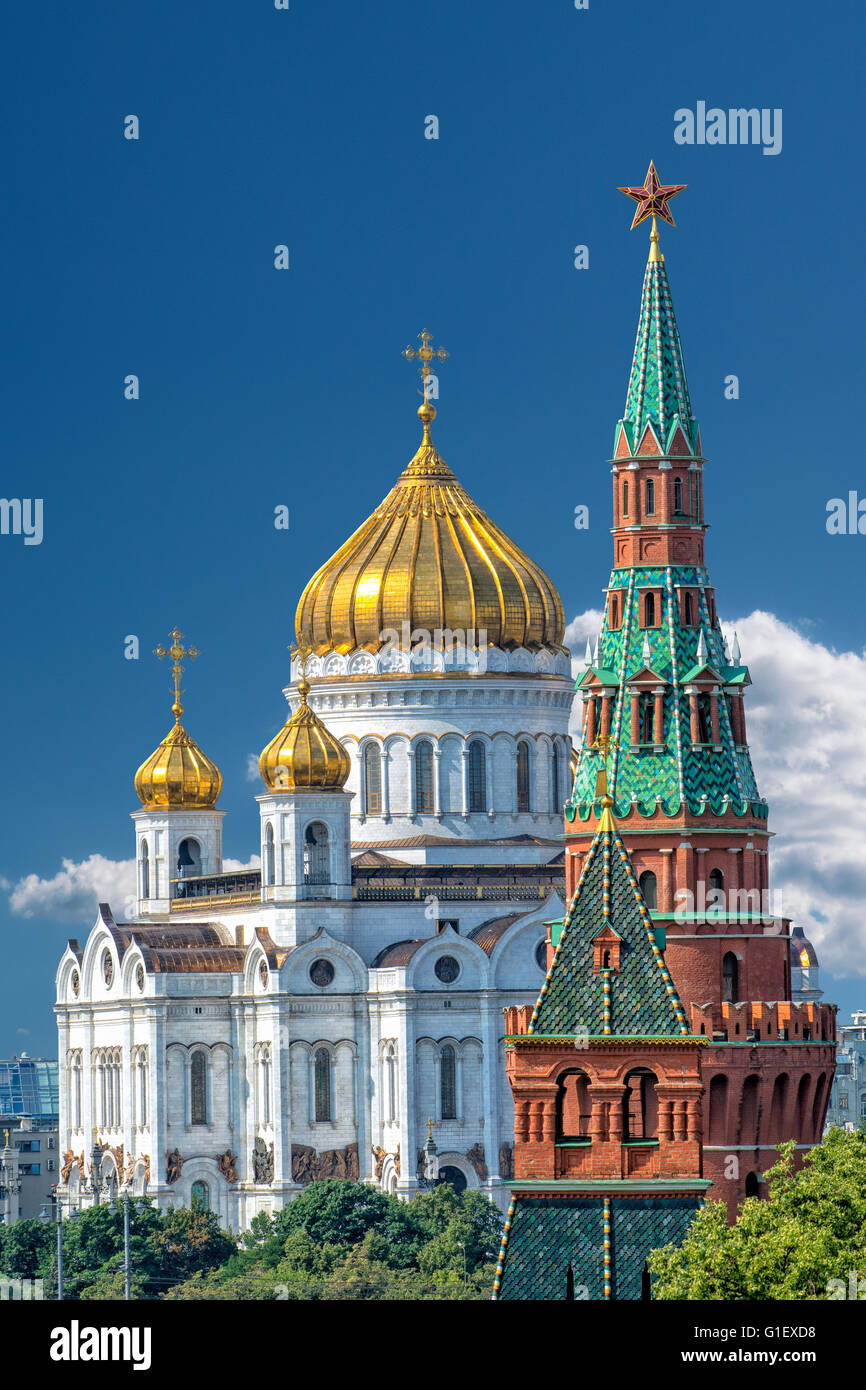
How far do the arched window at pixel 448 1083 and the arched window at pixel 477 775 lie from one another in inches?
371

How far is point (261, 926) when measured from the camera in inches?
3829

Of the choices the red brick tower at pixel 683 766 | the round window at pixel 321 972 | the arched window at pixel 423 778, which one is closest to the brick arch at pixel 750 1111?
the red brick tower at pixel 683 766

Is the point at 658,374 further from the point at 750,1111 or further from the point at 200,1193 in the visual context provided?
the point at 200,1193

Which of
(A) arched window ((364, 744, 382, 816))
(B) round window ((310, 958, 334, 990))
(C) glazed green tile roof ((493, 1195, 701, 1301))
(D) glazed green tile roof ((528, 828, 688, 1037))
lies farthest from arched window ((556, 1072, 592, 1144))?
(A) arched window ((364, 744, 382, 816))

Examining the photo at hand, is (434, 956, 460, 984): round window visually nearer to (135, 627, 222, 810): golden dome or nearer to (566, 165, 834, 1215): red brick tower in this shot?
(135, 627, 222, 810): golden dome

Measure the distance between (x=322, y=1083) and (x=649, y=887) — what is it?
159ft

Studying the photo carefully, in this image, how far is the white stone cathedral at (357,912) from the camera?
95.1 metres

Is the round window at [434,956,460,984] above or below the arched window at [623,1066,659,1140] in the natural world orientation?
above

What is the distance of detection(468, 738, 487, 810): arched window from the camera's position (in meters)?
102

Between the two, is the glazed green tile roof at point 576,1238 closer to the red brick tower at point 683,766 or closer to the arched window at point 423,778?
the red brick tower at point 683,766

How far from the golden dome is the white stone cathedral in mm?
94

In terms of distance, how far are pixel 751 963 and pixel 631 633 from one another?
535cm
